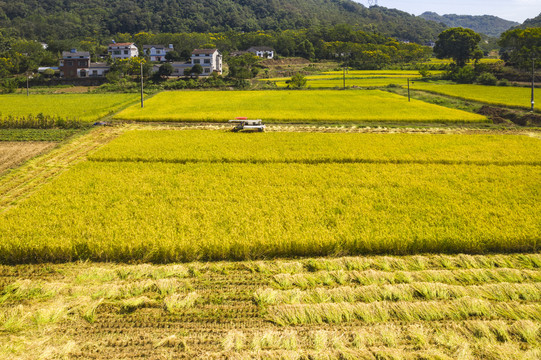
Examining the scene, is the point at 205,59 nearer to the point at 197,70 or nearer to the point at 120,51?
the point at 197,70

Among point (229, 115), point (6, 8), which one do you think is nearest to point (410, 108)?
point (229, 115)

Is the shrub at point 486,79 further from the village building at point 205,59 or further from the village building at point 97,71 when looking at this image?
the village building at point 97,71

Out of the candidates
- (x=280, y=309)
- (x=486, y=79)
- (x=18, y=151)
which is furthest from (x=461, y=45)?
(x=280, y=309)

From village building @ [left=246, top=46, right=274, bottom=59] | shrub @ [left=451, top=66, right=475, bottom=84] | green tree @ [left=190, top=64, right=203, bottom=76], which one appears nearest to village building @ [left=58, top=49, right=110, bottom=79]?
green tree @ [left=190, top=64, right=203, bottom=76]

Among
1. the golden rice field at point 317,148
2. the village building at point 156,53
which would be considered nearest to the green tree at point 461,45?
the village building at point 156,53

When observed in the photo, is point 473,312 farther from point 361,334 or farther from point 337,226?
point 337,226

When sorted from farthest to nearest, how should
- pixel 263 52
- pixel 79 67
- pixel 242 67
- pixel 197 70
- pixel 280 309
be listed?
1. pixel 263 52
2. pixel 79 67
3. pixel 197 70
4. pixel 242 67
5. pixel 280 309

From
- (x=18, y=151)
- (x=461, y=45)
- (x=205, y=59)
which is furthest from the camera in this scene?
(x=461, y=45)
